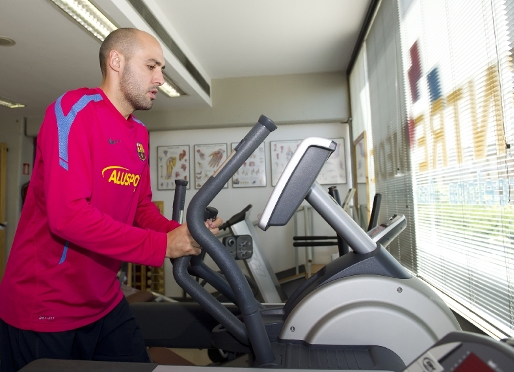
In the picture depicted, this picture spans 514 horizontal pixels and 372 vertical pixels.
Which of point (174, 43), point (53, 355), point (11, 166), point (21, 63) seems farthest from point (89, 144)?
point (11, 166)


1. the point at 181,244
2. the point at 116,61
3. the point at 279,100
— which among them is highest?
the point at 279,100

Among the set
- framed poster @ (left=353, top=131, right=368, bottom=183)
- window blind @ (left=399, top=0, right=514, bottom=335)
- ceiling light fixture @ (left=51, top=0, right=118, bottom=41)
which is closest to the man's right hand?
window blind @ (left=399, top=0, right=514, bottom=335)

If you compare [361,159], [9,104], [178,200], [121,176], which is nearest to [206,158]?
[361,159]

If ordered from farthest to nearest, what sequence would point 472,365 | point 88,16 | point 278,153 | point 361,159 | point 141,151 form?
point 278,153 → point 361,159 → point 88,16 → point 141,151 → point 472,365

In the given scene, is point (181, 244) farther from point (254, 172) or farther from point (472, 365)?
point (254, 172)

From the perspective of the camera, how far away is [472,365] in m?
0.47

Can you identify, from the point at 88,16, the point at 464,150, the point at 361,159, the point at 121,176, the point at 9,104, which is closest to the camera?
the point at 121,176

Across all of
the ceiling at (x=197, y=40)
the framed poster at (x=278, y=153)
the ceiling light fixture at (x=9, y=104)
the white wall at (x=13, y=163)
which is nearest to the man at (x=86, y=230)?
the ceiling at (x=197, y=40)

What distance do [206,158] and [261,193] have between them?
0.94m

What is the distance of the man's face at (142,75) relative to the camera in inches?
50.9

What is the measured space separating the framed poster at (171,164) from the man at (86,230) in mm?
3999

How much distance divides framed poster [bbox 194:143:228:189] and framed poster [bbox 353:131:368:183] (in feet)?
6.01

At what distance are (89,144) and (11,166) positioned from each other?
525cm

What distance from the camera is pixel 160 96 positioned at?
462 cm
